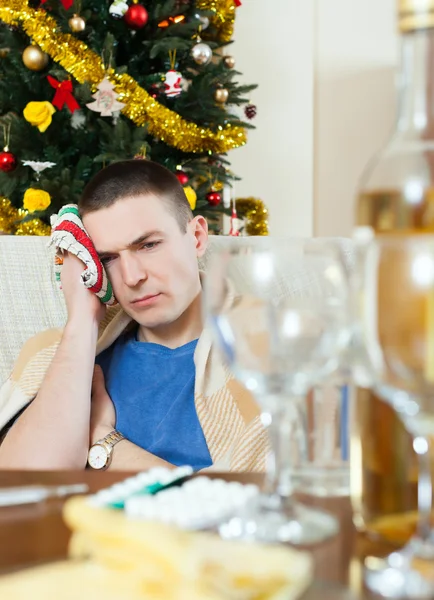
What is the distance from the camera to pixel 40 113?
2557 mm

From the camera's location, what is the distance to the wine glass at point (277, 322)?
41 centimetres

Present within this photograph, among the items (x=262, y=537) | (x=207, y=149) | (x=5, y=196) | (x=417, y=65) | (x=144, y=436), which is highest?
(x=207, y=149)

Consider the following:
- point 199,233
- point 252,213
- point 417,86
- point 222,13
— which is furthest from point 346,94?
point 417,86

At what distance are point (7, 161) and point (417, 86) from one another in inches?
92.0

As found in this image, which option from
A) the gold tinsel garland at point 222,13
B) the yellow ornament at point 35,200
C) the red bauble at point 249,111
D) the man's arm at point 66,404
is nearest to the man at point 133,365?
the man's arm at point 66,404

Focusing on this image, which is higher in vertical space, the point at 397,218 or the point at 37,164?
the point at 37,164

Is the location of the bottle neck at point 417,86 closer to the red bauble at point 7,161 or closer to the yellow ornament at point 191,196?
the yellow ornament at point 191,196

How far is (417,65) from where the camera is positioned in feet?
1.32

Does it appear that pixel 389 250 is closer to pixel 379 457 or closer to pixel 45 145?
pixel 379 457

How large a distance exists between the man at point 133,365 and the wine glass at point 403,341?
0.88 m

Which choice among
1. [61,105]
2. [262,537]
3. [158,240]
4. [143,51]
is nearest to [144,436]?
[158,240]

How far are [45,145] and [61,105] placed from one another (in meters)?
0.19

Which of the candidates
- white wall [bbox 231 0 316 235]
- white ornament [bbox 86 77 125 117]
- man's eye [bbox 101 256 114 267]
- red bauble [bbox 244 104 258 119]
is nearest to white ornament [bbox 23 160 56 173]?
white ornament [bbox 86 77 125 117]

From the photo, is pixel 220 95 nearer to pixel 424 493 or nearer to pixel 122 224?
pixel 122 224
